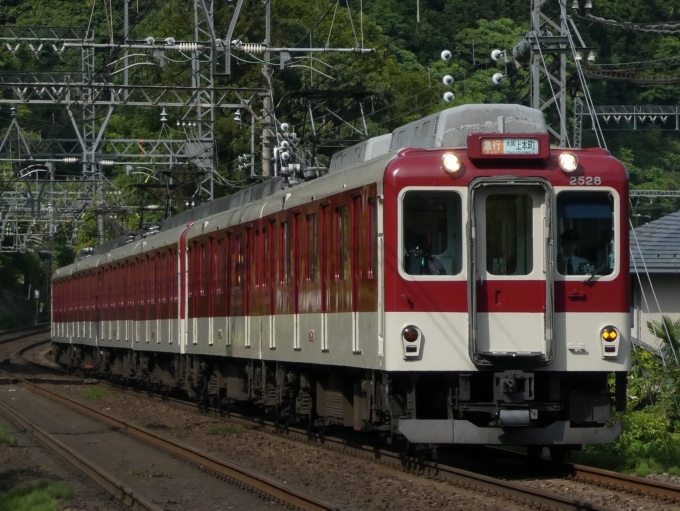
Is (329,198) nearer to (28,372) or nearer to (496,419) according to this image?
(496,419)

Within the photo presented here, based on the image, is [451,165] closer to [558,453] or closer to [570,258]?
[570,258]

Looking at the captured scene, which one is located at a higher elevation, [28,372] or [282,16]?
[282,16]

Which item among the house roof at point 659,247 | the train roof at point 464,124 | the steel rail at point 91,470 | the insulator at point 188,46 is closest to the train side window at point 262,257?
the steel rail at point 91,470

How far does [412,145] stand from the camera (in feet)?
41.5

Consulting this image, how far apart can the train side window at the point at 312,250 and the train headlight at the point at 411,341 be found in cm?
268

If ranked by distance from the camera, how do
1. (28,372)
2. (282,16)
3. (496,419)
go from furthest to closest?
1. (282,16)
2. (28,372)
3. (496,419)

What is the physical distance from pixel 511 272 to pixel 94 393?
16.7 metres

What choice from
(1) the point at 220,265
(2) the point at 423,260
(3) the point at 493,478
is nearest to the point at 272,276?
(1) the point at 220,265

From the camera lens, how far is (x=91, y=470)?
13.0 meters

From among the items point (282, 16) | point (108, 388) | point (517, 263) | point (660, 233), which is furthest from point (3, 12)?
point (517, 263)

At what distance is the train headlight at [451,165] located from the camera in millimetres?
11352

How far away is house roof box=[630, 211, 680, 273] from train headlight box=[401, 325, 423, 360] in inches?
493

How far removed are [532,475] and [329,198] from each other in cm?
330

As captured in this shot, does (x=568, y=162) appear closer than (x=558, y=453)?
Yes
